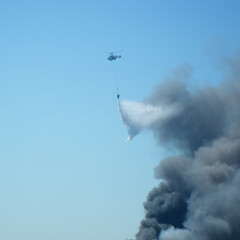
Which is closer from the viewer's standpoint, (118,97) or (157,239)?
(118,97)

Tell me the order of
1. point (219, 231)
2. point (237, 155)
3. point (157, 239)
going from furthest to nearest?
point (237, 155) < point (157, 239) < point (219, 231)

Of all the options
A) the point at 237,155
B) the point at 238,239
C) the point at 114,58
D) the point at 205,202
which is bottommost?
the point at 238,239

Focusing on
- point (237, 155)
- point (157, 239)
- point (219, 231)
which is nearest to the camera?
point (219, 231)

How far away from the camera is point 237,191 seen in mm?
84750

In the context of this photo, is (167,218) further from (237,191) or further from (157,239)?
(237,191)

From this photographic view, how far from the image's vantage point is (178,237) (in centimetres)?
8394

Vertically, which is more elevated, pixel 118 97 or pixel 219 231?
pixel 118 97

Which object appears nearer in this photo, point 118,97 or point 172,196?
point 118,97

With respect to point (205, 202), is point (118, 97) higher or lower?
higher

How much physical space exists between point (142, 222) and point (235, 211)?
16730 millimetres

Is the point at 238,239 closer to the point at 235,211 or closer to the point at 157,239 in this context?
the point at 235,211

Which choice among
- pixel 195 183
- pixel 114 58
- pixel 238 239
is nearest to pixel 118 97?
pixel 114 58

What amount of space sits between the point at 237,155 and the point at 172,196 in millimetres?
13796

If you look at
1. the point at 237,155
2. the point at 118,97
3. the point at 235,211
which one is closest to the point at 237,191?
the point at 235,211
